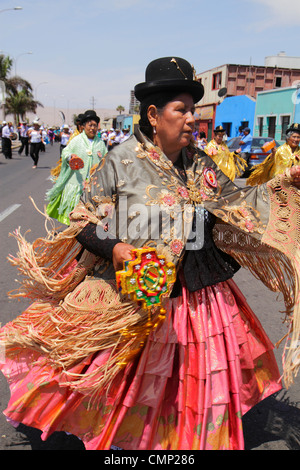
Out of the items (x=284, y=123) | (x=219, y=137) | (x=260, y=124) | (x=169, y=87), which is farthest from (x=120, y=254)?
(x=260, y=124)

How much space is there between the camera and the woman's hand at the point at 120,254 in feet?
6.76

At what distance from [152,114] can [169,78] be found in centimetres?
18

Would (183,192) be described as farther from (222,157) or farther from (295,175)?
(222,157)

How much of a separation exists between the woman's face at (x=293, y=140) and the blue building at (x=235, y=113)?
2768 centimetres

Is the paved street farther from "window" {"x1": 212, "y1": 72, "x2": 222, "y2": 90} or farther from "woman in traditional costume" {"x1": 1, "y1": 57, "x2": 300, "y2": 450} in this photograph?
"window" {"x1": 212, "y1": 72, "x2": 222, "y2": 90}

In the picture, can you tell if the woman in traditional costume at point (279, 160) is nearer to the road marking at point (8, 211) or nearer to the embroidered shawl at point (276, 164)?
the embroidered shawl at point (276, 164)

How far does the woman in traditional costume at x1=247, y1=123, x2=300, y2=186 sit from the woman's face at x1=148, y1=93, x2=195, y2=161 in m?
5.35

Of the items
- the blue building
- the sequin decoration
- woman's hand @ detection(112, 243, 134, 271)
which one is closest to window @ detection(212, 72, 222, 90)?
the blue building

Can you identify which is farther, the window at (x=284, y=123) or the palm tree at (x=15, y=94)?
the palm tree at (x=15, y=94)

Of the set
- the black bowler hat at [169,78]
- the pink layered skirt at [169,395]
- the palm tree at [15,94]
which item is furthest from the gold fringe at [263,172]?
the palm tree at [15,94]

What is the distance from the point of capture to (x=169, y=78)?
227 cm

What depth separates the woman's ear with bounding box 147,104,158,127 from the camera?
230cm

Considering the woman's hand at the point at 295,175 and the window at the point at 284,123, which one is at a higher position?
the window at the point at 284,123

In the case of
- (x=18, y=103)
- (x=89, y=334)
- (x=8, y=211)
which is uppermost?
(x=18, y=103)
